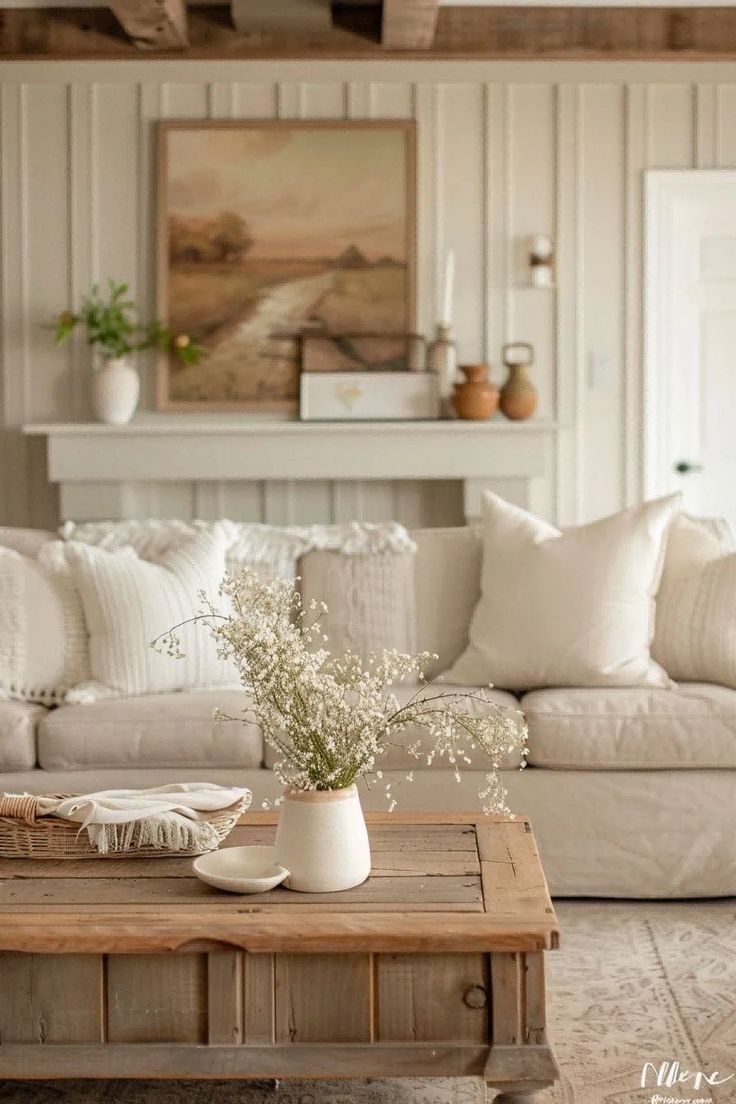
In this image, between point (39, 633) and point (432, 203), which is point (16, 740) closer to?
point (39, 633)

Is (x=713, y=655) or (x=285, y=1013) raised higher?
(x=713, y=655)

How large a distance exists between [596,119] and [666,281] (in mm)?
691

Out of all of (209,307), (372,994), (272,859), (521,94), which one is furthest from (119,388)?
(372,994)

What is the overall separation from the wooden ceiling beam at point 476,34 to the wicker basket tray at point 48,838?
365 cm

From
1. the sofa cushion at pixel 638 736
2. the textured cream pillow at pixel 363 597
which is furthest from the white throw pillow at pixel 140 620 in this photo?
the sofa cushion at pixel 638 736

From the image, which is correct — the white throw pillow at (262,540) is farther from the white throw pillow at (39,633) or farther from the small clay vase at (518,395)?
the small clay vase at (518,395)

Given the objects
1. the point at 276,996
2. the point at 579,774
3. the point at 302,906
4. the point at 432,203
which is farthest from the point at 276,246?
the point at 276,996

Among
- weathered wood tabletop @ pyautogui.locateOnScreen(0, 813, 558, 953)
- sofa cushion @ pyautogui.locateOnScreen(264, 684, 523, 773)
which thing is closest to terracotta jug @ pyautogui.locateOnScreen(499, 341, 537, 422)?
sofa cushion @ pyautogui.locateOnScreen(264, 684, 523, 773)

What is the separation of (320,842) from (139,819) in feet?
1.06

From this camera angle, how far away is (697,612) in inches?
128

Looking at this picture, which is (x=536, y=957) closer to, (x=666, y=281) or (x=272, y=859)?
(x=272, y=859)

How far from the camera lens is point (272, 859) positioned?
6.35ft

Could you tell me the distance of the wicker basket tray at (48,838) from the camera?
6.58ft

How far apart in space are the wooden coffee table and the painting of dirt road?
11.5ft
